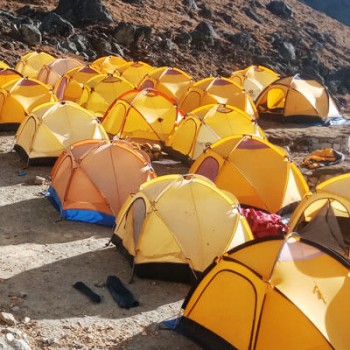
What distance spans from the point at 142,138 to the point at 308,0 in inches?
2368

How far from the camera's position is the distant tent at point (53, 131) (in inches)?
559

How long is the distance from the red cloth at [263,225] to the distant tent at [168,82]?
39.7 ft

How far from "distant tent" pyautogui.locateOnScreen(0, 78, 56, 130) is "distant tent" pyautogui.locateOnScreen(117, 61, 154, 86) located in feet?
24.0

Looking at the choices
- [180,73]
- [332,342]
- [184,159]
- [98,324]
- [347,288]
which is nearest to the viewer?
[332,342]

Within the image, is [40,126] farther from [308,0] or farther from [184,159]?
[308,0]

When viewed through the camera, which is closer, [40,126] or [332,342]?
[332,342]

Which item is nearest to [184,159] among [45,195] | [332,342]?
[45,195]

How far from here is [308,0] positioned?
7075 cm

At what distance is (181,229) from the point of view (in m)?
8.96

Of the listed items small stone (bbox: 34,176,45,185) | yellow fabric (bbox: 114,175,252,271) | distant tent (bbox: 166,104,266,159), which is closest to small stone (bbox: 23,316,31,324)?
yellow fabric (bbox: 114,175,252,271)

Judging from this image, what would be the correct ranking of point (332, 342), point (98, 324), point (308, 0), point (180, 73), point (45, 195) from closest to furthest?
1. point (332, 342)
2. point (98, 324)
3. point (45, 195)
4. point (180, 73)
5. point (308, 0)

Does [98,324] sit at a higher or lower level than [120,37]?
higher

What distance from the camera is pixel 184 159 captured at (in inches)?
618

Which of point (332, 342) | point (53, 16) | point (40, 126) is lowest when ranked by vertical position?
point (53, 16)
